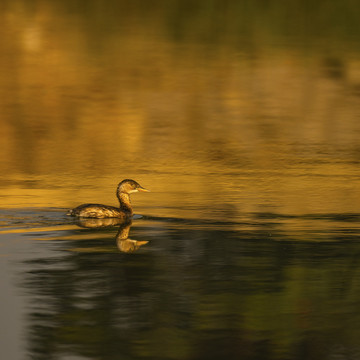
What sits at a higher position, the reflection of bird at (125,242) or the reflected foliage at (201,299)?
the reflection of bird at (125,242)

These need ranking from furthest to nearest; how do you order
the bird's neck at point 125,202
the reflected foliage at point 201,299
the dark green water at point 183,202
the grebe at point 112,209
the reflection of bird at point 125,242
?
1. the bird's neck at point 125,202
2. the grebe at point 112,209
3. the reflection of bird at point 125,242
4. the dark green water at point 183,202
5. the reflected foliage at point 201,299

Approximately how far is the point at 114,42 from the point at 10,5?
2040 cm

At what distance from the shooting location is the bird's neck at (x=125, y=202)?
1888 cm

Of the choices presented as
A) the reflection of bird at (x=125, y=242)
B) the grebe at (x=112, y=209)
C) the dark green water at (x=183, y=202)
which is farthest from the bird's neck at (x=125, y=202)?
the reflection of bird at (x=125, y=242)

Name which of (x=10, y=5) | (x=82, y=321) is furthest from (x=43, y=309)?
(x=10, y=5)

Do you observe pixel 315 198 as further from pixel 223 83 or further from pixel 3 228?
pixel 223 83

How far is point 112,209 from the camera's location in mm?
18703

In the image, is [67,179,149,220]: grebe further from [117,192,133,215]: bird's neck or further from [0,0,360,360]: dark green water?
[0,0,360,360]: dark green water

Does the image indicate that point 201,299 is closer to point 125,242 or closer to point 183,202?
point 125,242

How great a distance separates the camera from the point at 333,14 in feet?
234

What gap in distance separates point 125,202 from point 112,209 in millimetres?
399

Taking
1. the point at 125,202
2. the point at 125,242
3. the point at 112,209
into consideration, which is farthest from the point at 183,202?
the point at 125,242

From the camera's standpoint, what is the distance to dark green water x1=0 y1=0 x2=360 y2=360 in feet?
40.8

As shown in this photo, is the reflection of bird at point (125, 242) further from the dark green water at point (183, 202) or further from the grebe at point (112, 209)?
the grebe at point (112, 209)
